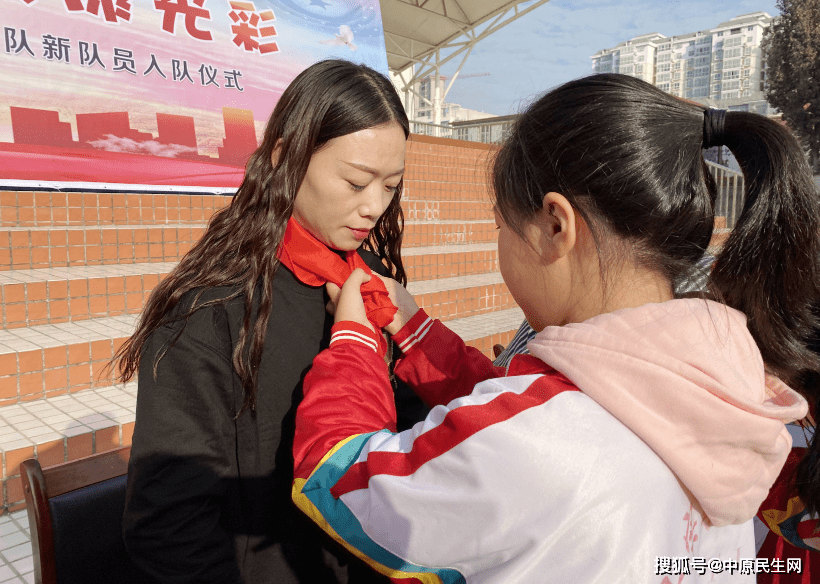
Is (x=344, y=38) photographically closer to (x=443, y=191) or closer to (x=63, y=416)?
(x=443, y=191)

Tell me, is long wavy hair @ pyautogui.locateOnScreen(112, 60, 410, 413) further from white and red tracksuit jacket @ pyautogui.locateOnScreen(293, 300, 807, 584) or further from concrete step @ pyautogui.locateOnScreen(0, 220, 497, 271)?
concrete step @ pyautogui.locateOnScreen(0, 220, 497, 271)

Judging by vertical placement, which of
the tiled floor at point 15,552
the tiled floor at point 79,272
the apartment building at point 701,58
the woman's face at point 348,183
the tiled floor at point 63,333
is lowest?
the tiled floor at point 15,552

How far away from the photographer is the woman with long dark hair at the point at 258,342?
35.2 inches

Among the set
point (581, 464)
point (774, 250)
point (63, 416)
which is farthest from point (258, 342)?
point (63, 416)

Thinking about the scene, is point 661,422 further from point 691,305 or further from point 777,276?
point 777,276

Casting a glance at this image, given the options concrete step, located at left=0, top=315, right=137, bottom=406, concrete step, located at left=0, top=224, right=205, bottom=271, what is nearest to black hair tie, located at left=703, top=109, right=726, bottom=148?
concrete step, located at left=0, top=315, right=137, bottom=406

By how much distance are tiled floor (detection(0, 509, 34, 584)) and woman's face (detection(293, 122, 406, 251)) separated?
5.66 ft

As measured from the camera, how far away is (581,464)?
0.59 meters

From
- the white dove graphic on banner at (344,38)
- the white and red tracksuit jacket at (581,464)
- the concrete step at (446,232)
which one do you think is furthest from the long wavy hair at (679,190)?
the white dove graphic on banner at (344,38)

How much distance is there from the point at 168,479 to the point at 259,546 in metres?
0.25

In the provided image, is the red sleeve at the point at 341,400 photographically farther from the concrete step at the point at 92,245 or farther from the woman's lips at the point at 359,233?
the concrete step at the point at 92,245

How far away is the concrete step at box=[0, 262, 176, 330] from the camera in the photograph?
2814 mm

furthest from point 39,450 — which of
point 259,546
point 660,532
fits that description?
point 660,532

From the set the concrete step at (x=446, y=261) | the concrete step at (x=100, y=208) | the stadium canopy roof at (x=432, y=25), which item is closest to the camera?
the concrete step at (x=100, y=208)
